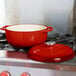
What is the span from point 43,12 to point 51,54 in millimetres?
584

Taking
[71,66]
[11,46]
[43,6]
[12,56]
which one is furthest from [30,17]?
[71,66]

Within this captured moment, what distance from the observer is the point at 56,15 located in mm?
1169

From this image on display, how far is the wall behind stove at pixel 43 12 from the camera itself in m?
1.15

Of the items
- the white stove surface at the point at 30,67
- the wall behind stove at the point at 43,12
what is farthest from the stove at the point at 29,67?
the wall behind stove at the point at 43,12

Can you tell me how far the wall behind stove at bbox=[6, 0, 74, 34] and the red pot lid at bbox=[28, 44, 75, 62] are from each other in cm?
48

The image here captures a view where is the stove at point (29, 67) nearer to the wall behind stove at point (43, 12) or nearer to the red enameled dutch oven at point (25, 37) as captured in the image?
the red enameled dutch oven at point (25, 37)

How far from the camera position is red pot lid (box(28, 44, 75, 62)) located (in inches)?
25.6

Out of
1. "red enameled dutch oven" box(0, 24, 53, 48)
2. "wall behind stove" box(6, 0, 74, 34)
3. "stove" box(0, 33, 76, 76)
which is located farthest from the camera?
"wall behind stove" box(6, 0, 74, 34)

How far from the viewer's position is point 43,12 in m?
1.19

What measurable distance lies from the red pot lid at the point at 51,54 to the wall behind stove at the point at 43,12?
1.56ft

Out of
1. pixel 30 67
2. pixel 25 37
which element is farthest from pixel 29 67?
pixel 25 37

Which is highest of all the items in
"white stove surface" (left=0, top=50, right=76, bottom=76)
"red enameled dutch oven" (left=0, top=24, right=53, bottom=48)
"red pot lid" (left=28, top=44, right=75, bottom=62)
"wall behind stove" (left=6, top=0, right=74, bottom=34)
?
"wall behind stove" (left=6, top=0, right=74, bottom=34)

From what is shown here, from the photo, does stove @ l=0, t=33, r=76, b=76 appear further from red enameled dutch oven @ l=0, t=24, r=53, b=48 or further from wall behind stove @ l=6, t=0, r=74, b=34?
wall behind stove @ l=6, t=0, r=74, b=34

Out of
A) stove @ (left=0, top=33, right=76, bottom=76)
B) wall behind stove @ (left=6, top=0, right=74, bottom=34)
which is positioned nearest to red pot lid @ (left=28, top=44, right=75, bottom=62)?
stove @ (left=0, top=33, right=76, bottom=76)
